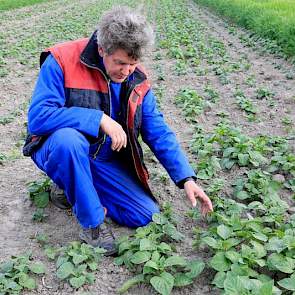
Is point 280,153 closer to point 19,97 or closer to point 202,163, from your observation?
point 202,163

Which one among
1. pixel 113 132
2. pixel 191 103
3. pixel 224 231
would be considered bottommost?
pixel 191 103

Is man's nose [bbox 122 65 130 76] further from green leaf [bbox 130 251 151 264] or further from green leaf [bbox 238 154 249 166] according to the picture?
green leaf [bbox 238 154 249 166]

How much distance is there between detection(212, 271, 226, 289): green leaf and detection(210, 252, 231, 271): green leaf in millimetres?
25

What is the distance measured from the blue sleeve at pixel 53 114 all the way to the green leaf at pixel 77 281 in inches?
31.7

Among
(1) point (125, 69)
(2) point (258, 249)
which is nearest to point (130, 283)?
(2) point (258, 249)

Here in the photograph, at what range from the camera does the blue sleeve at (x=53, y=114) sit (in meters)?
2.86

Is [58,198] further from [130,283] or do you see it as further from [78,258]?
[130,283]

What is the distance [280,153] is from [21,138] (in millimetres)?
2509

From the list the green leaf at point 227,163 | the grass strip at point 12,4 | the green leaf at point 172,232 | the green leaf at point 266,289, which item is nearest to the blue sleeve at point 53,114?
the green leaf at point 172,232

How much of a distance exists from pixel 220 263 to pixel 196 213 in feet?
2.59

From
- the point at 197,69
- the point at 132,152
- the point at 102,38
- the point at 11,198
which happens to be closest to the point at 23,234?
the point at 11,198

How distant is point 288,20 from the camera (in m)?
10.2

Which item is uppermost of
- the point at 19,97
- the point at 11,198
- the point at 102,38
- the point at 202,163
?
the point at 102,38

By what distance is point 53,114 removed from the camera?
2854 mm
